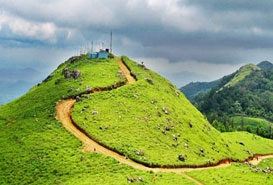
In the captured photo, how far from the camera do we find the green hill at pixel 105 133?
73.3 meters

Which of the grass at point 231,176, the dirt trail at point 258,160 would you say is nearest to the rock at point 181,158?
the grass at point 231,176

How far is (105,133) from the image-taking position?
85812mm

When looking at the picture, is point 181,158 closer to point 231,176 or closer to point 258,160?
point 231,176

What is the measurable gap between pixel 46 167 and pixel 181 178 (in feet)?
88.1

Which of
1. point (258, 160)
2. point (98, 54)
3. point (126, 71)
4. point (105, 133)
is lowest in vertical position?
point (258, 160)

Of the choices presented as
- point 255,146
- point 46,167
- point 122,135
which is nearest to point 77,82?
point 122,135

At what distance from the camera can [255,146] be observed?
5349 inches

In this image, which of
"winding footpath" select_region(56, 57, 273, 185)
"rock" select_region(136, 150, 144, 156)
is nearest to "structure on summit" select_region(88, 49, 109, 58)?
"winding footpath" select_region(56, 57, 273, 185)

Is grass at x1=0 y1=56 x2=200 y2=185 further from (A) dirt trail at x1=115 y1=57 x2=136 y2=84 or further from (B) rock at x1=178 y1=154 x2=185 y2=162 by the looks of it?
(B) rock at x1=178 y1=154 x2=185 y2=162

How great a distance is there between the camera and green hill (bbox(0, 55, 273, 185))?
73312 millimetres

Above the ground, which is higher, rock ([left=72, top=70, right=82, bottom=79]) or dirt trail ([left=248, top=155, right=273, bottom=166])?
rock ([left=72, top=70, right=82, bottom=79])

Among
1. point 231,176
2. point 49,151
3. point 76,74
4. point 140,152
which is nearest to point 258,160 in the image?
→ point 231,176

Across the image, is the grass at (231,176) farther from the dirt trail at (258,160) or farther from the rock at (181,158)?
the dirt trail at (258,160)

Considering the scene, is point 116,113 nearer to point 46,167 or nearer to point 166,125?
point 166,125
